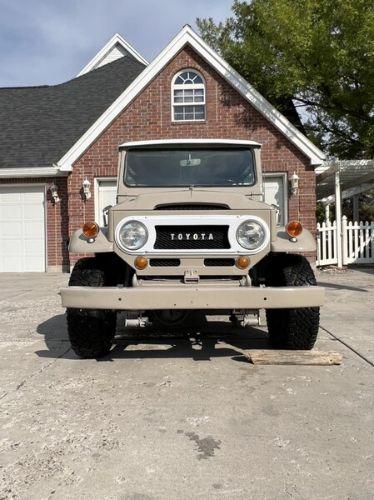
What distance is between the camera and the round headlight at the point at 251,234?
429 centimetres

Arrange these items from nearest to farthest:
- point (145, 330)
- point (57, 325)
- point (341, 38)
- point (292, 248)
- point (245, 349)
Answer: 1. point (292, 248)
2. point (245, 349)
3. point (145, 330)
4. point (57, 325)
5. point (341, 38)

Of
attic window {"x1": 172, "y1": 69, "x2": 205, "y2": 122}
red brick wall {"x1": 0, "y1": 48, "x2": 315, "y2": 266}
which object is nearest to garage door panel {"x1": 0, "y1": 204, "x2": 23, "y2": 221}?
red brick wall {"x1": 0, "y1": 48, "x2": 315, "y2": 266}

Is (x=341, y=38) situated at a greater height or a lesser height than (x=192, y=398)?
greater

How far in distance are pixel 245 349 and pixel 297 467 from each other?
8.15 feet

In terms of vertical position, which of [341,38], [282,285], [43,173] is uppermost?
[341,38]

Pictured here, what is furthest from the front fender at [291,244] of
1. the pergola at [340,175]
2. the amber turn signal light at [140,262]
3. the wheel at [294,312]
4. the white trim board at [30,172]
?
the white trim board at [30,172]

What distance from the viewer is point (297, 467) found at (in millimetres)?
2648

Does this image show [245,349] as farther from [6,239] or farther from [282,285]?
[6,239]

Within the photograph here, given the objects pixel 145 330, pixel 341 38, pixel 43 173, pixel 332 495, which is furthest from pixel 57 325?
pixel 341 38

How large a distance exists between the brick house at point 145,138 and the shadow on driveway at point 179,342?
7.19 m

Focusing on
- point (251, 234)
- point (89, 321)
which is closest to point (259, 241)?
point (251, 234)

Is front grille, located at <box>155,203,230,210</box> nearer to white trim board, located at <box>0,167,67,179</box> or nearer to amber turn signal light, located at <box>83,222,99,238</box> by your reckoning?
amber turn signal light, located at <box>83,222,99,238</box>

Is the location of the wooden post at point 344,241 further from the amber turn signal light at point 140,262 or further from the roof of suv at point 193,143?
the amber turn signal light at point 140,262

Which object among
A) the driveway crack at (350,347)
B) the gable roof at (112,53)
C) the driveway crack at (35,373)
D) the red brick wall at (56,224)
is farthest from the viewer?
the gable roof at (112,53)
